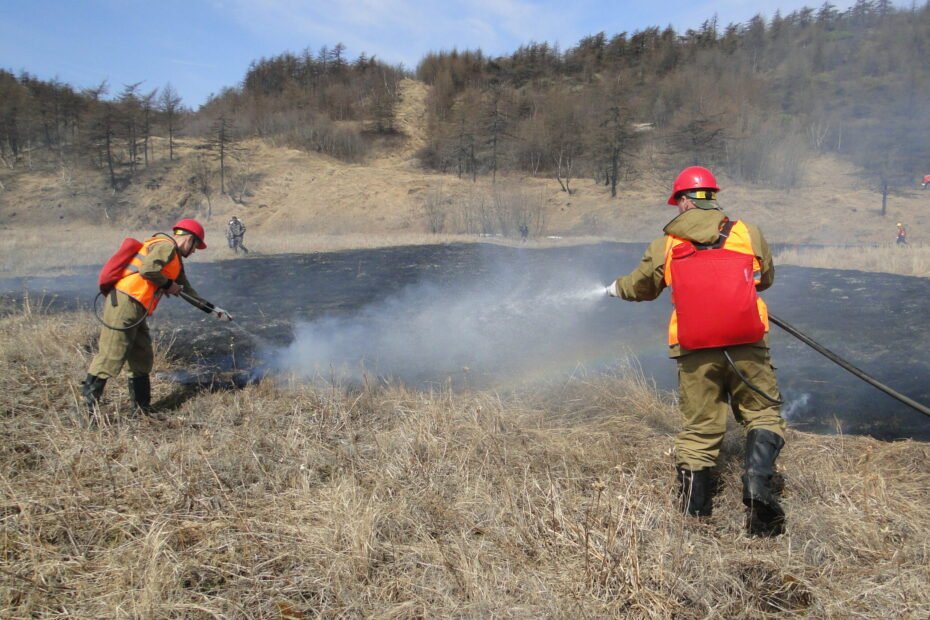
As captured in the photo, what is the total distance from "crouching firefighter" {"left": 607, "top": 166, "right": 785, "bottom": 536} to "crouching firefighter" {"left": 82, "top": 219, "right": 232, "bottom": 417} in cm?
377

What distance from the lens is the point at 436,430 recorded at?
12.8ft

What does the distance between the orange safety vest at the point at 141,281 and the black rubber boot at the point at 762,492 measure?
14.3 ft

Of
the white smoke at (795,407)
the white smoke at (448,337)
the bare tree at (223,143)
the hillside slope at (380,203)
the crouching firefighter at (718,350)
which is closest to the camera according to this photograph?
the crouching firefighter at (718,350)

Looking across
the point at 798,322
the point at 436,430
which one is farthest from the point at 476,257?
the point at 436,430

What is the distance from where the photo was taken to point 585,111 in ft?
169

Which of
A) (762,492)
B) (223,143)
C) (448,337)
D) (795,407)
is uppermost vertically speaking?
(223,143)

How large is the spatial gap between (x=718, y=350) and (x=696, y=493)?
2.37ft

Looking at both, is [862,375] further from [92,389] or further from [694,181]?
[92,389]

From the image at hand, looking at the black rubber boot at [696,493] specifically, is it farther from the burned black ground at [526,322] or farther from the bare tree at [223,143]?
the bare tree at [223,143]

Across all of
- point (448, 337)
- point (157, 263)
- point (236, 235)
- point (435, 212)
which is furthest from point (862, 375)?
point (435, 212)

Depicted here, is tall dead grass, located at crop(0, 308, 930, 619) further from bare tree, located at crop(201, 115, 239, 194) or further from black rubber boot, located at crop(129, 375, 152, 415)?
bare tree, located at crop(201, 115, 239, 194)

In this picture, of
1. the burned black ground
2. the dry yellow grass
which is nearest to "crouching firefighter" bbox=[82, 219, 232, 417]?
the burned black ground

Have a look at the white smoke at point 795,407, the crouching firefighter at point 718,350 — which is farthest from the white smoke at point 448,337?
the white smoke at point 795,407

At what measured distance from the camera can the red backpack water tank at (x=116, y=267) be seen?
4.67 meters
